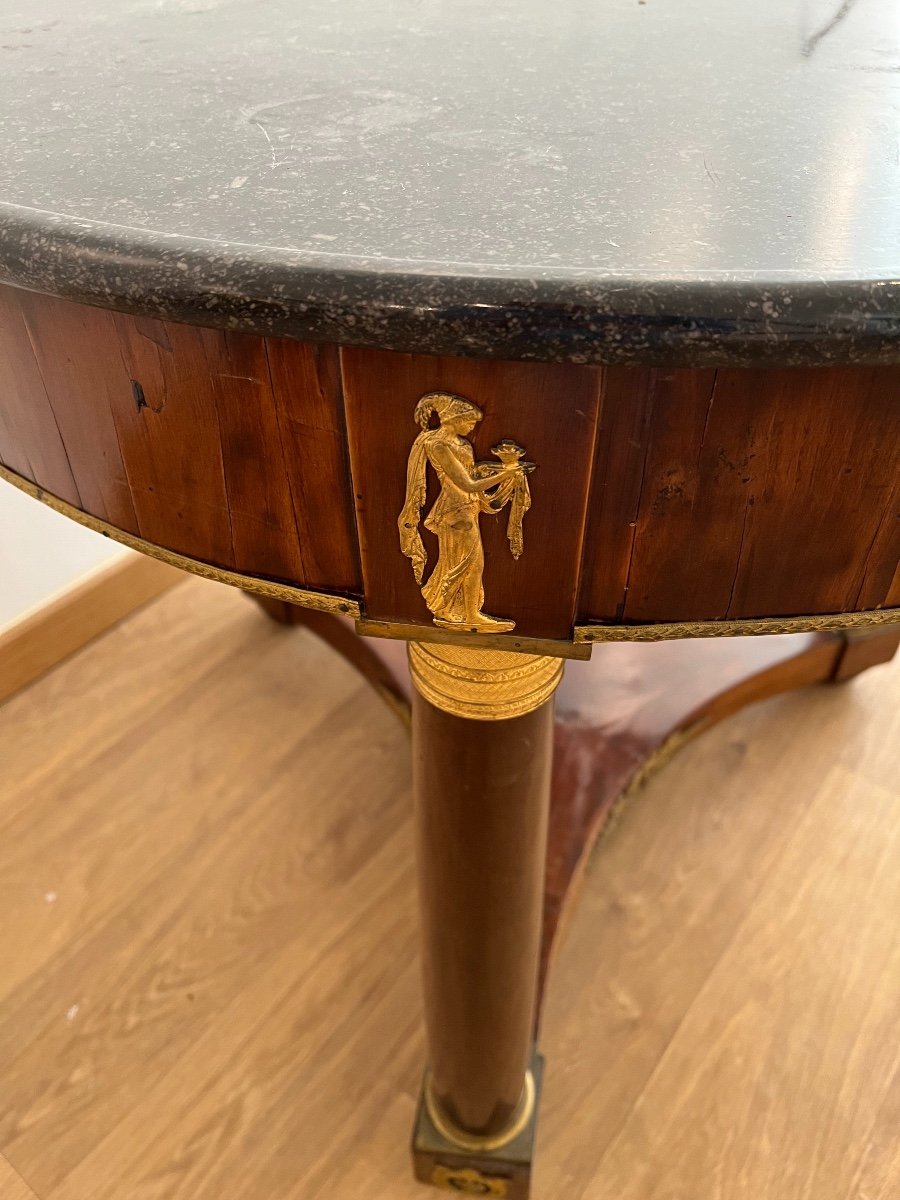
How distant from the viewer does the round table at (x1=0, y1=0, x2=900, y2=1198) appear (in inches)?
11.2

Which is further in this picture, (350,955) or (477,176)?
(350,955)

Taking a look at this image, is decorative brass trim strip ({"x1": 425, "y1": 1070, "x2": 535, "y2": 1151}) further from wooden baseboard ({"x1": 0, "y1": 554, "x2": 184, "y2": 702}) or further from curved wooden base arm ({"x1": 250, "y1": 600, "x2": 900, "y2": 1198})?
A: wooden baseboard ({"x1": 0, "y1": 554, "x2": 184, "y2": 702})

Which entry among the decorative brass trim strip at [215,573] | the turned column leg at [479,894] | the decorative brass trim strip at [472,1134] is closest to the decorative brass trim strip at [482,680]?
the turned column leg at [479,894]

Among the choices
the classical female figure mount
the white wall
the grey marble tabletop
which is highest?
the grey marble tabletop

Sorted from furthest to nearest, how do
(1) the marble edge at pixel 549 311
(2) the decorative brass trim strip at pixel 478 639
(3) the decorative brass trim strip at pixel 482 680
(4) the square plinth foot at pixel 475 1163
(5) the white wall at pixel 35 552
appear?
(5) the white wall at pixel 35 552 < (4) the square plinth foot at pixel 475 1163 < (3) the decorative brass trim strip at pixel 482 680 < (2) the decorative brass trim strip at pixel 478 639 < (1) the marble edge at pixel 549 311

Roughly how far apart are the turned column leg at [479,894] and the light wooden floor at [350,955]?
0.06 m

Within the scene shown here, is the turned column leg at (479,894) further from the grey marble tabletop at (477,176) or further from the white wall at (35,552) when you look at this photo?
the white wall at (35,552)

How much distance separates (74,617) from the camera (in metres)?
1.21

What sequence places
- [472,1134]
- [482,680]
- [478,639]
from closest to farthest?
[478,639], [482,680], [472,1134]

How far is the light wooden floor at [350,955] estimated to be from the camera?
2.55 feet

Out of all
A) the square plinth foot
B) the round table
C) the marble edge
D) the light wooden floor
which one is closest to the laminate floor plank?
the light wooden floor

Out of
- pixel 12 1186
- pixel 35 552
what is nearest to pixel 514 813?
pixel 12 1186

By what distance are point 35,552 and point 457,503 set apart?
37.5 inches

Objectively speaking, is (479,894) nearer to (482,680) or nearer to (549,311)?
(482,680)
